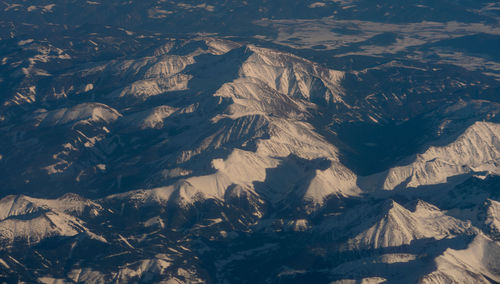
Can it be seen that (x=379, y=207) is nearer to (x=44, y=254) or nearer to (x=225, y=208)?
(x=225, y=208)

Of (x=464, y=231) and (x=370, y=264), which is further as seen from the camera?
(x=464, y=231)

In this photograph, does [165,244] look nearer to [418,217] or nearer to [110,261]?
[110,261]

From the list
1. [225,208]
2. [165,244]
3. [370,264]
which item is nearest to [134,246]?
[165,244]

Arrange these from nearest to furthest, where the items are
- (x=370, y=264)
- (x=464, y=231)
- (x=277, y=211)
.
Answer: (x=370, y=264) → (x=464, y=231) → (x=277, y=211)

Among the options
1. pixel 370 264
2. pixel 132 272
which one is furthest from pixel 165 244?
pixel 370 264

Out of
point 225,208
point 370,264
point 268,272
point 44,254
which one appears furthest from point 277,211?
point 44,254

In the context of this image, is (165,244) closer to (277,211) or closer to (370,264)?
(277,211)

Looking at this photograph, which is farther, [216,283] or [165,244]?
[165,244]

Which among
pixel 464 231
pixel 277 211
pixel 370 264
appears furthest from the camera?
pixel 277 211
